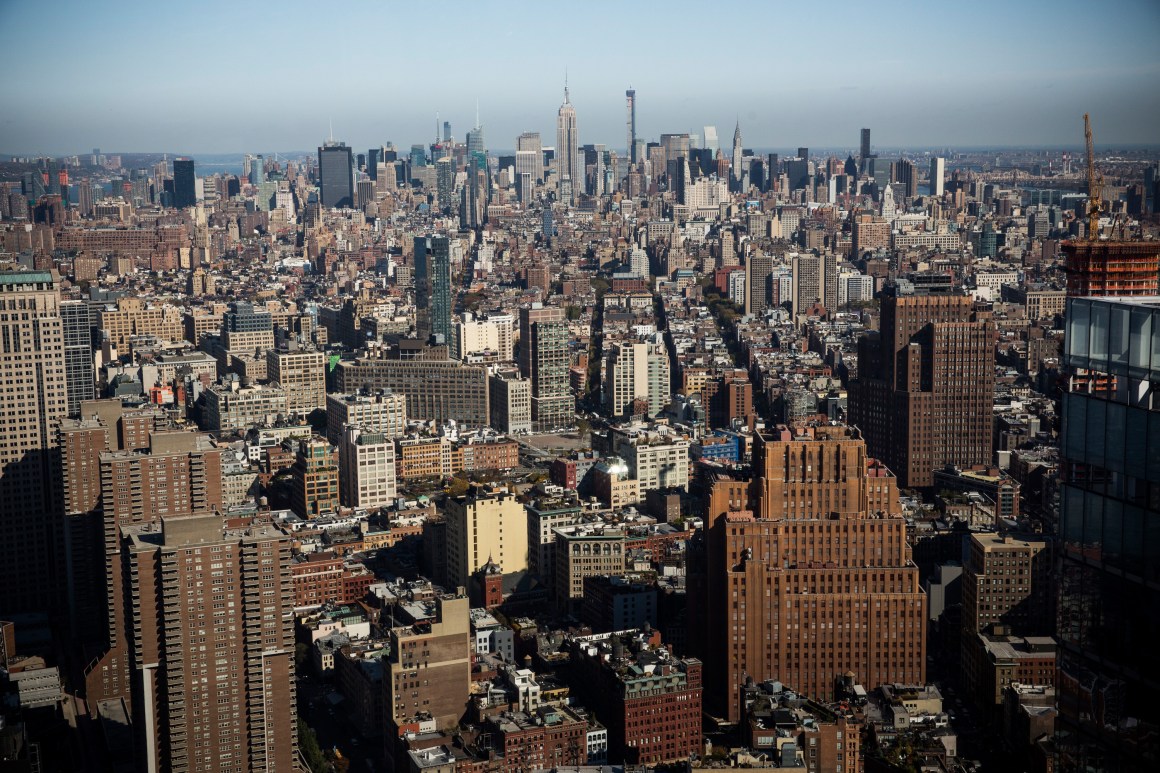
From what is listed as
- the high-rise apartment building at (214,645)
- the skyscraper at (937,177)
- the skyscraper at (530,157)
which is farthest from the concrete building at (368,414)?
the skyscraper at (530,157)

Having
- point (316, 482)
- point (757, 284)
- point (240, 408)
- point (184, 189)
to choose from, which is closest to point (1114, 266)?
point (316, 482)

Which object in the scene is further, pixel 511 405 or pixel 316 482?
pixel 511 405

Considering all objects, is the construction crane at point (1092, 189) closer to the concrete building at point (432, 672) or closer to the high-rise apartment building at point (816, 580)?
the high-rise apartment building at point (816, 580)

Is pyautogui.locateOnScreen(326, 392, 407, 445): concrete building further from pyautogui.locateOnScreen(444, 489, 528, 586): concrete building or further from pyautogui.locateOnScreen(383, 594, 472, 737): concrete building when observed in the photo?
pyautogui.locateOnScreen(383, 594, 472, 737): concrete building

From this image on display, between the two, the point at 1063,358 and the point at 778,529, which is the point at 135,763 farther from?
the point at 1063,358

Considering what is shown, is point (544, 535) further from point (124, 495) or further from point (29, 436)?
point (29, 436)

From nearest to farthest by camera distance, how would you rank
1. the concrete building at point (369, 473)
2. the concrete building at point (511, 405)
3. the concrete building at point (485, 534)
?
1. the concrete building at point (485, 534)
2. the concrete building at point (369, 473)
3. the concrete building at point (511, 405)

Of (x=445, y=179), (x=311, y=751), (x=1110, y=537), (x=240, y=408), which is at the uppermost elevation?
(x=445, y=179)
